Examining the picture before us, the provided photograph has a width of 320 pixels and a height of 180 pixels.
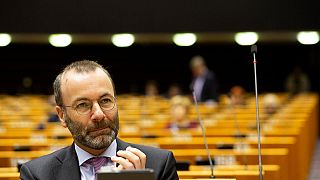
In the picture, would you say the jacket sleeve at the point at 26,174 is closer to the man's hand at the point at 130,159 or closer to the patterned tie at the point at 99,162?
the patterned tie at the point at 99,162

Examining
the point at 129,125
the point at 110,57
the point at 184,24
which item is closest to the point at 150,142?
the point at 129,125

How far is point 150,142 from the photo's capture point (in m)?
8.11

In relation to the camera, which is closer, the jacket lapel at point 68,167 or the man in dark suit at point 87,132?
the man in dark suit at point 87,132

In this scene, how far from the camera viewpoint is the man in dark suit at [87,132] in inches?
124

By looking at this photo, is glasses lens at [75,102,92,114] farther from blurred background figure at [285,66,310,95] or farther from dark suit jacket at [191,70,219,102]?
blurred background figure at [285,66,310,95]

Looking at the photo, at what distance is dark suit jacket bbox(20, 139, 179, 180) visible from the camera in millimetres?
3254

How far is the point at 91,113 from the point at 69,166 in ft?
1.02

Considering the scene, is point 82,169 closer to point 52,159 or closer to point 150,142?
point 52,159

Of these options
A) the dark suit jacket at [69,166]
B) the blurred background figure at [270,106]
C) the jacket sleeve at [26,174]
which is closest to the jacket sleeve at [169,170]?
the dark suit jacket at [69,166]

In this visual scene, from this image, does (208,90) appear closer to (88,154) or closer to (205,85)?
(205,85)

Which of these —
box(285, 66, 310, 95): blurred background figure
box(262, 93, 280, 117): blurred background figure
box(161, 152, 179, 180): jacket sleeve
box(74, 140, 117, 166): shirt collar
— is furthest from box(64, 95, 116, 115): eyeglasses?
box(285, 66, 310, 95): blurred background figure

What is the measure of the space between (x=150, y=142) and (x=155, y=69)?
661 inches

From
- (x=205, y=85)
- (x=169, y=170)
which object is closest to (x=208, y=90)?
(x=205, y=85)

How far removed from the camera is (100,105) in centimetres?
316
